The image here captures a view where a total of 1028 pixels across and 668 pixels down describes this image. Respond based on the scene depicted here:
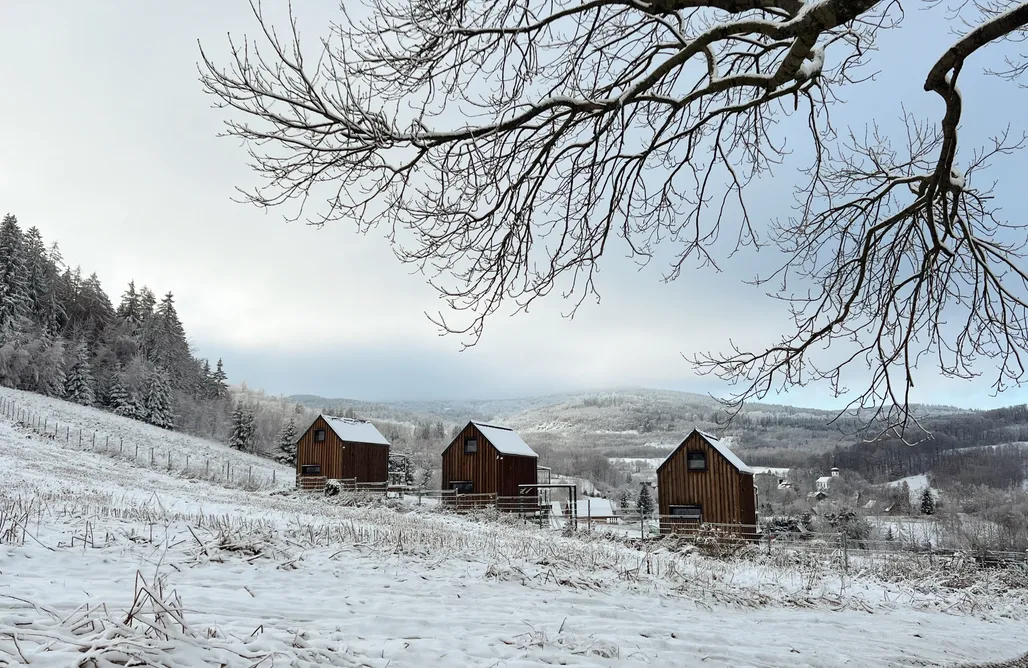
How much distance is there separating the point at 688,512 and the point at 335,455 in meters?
21.8

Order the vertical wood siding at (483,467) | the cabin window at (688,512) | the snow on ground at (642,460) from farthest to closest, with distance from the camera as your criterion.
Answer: the snow on ground at (642,460) → the vertical wood siding at (483,467) → the cabin window at (688,512)

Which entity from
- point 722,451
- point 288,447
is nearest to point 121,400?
point 288,447

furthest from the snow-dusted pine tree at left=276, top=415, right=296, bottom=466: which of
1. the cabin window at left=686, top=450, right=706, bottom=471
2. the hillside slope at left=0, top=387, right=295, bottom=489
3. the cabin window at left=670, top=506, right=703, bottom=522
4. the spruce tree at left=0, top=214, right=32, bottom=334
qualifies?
the cabin window at left=686, top=450, right=706, bottom=471

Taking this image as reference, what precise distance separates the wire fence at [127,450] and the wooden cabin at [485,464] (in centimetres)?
1094

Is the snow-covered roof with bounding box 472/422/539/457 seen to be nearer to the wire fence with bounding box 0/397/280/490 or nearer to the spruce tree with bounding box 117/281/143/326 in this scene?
the wire fence with bounding box 0/397/280/490

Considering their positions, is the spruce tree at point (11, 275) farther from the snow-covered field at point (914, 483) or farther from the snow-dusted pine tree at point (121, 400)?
the snow-covered field at point (914, 483)

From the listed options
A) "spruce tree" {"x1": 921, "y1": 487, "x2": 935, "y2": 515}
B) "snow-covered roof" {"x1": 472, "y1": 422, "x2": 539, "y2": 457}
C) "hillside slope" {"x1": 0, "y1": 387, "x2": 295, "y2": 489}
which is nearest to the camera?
"hillside slope" {"x1": 0, "y1": 387, "x2": 295, "y2": 489}

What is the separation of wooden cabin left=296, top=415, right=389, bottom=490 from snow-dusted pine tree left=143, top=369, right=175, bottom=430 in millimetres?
26370

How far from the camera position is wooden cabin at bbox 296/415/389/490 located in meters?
38.8

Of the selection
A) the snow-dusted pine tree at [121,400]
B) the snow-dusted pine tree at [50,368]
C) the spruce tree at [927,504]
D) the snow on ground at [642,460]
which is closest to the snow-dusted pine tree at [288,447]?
the snow-dusted pine tree at [121,400]

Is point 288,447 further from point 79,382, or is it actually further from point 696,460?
point 696,460

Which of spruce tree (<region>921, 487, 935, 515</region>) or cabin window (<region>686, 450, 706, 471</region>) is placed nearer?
cabin window (<region>686, 450, 706, 471</region>)

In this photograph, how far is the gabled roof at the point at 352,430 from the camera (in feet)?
130

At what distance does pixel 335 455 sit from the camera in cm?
3891
